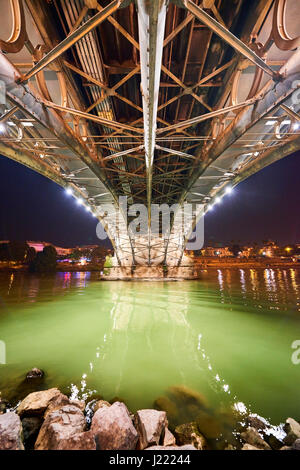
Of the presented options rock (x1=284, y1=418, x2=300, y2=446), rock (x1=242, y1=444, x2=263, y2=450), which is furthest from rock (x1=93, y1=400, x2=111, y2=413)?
rock (x1=284, y1=418, x2=300, y2=446)

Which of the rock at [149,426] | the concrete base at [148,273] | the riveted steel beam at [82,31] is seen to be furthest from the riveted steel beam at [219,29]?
the concrete base at [148,273]

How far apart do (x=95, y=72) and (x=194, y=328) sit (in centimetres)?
968

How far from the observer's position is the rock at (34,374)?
4.25m

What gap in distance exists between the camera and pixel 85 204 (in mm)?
16703

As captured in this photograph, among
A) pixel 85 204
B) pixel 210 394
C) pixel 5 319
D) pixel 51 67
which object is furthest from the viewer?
pixel 85 204

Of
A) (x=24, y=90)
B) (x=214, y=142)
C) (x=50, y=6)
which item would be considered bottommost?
(x=24, y=90)

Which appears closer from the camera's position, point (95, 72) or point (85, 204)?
point (95, 72)

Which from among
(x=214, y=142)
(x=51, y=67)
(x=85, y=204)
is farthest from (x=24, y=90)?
(x=85, y=204)

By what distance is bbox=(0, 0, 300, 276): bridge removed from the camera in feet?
14.5

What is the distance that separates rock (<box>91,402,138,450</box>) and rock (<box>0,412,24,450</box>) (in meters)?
0.89

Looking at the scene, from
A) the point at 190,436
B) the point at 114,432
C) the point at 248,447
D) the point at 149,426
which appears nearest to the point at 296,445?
the point at 248,447

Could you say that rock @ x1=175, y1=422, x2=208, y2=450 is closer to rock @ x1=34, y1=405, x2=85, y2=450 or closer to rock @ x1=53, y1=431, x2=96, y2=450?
rock @ x1=53, y1=431, x2=96, y2=450

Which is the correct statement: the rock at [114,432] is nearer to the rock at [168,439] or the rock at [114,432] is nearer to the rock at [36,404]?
the rock at [168,439]
